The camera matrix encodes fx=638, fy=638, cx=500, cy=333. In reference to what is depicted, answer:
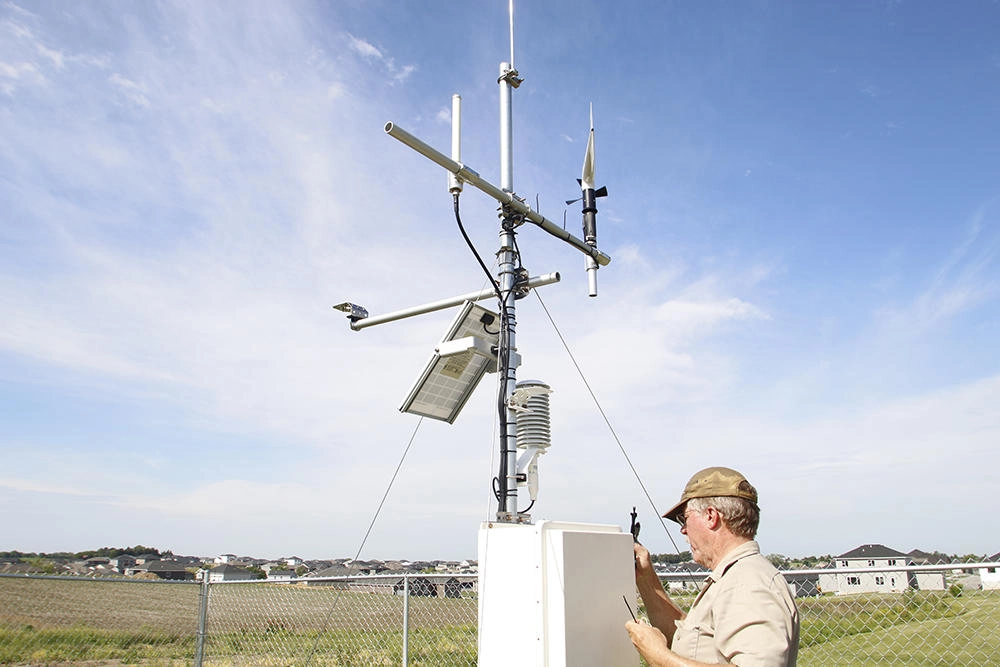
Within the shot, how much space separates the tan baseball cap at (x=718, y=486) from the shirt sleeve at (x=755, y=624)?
33cm

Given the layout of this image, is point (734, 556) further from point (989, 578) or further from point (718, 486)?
point (989, 578)

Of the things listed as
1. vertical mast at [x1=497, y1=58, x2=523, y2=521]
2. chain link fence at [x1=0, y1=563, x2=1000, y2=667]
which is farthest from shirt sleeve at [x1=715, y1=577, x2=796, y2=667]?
chain link fence at [x1=0, y1=563, x2=1000, y2=667]

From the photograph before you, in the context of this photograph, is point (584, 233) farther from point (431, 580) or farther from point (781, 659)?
point (781, 659)

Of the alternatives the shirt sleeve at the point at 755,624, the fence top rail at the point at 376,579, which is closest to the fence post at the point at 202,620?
the fence top rail at the point at 376,579

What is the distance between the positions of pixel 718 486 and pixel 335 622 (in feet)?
17.7

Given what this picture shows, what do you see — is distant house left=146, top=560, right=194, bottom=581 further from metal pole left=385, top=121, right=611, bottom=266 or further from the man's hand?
the man's hand

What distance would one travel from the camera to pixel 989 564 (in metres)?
3.47

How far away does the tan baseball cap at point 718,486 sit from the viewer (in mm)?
2350

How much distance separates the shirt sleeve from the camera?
190 centimetres

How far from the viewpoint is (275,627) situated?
771 centimetres

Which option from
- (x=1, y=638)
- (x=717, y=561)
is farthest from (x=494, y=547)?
(x=1, y=638)

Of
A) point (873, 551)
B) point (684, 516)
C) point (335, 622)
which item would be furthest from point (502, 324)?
point (873, 551)

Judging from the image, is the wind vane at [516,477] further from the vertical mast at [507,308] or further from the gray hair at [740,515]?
the gray hair at [740,515]

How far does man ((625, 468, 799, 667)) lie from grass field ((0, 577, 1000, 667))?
118 inches
